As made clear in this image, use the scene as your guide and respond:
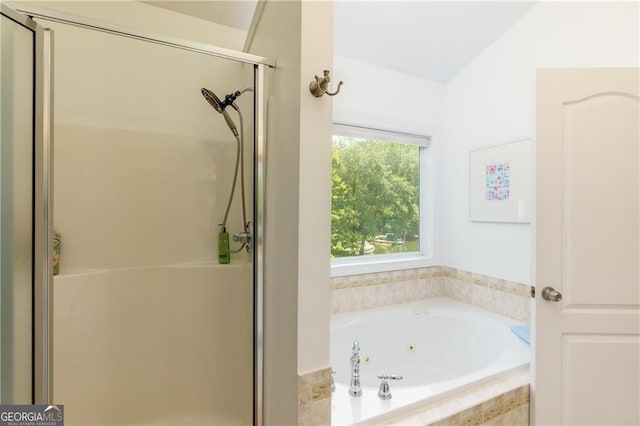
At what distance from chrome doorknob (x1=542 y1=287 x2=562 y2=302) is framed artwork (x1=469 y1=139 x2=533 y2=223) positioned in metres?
0.65

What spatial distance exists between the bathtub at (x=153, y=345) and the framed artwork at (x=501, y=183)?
1.75 metres

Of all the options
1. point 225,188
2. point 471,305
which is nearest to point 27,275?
point 225,188

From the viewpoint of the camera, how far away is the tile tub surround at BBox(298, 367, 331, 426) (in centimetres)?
95

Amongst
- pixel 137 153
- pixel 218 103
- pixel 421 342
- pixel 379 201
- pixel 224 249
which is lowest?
pixel 421 342

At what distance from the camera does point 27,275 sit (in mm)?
892

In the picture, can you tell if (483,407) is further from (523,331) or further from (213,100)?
(213,100)

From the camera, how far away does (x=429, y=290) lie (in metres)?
2.52

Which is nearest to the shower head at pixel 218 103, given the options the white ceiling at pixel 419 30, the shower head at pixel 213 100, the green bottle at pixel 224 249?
the shower head at pixel 213 100

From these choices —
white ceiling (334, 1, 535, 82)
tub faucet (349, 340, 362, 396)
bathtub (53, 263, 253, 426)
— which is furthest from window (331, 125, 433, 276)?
bathtub (53, 263, 253, 426)

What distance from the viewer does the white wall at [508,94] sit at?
5.43ft

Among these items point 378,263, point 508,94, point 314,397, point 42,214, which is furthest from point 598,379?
point 42,214

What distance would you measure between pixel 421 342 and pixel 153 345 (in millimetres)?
1739

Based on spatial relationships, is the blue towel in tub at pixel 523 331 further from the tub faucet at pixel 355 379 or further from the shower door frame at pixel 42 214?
the shower door frame at pixel 42 214

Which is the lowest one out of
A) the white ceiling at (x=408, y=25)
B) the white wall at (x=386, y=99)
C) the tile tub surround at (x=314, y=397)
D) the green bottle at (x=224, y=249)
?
the tile tub surround at (x=314, y=397)
